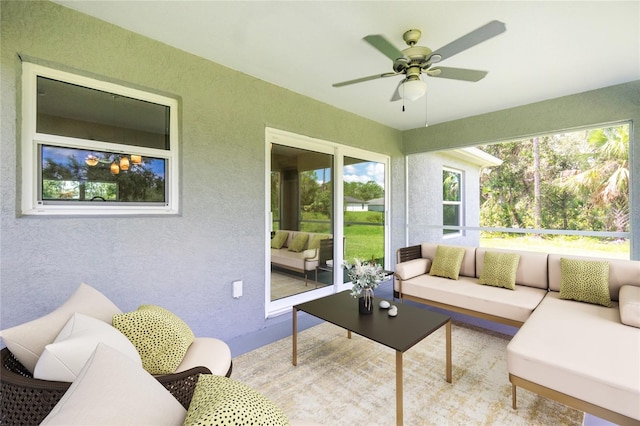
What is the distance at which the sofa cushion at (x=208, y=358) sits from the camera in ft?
5.08

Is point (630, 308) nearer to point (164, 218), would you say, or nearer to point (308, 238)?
point (308, 238)

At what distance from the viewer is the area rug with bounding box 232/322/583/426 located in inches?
70.4

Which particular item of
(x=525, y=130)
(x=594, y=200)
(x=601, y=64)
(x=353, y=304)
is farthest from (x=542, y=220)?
(x=353, y=304)

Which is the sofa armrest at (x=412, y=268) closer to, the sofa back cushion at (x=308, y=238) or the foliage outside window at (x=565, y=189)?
the sofa back cushion at (x=308, y=238)

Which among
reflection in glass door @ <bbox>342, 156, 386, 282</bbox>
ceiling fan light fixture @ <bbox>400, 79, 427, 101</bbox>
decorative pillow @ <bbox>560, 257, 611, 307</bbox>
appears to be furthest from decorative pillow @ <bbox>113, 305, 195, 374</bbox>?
decorative pillow @ <bbox>560, 257, 611, 307</bbox>

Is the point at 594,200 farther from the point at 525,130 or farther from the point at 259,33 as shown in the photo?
the point at 259,33

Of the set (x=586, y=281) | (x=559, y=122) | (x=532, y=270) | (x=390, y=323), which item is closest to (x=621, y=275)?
(x=586, y=281)

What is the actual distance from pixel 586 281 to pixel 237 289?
11.2 ft

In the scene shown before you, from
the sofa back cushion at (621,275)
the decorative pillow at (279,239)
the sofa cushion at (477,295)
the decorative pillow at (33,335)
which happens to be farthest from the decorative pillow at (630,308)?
the decorative pillow at (33,335)

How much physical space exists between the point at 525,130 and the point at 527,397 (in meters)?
3.26

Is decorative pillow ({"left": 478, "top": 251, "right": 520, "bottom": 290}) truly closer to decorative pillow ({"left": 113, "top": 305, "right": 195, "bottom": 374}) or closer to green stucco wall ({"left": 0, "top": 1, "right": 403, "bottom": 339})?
green stucco wall ({"left": 0, "top": 1, "right": 403, "bottom": 339})

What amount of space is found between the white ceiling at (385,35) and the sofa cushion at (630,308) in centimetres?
211

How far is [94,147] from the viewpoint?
2094 mm

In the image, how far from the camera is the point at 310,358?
2506 millimetres
